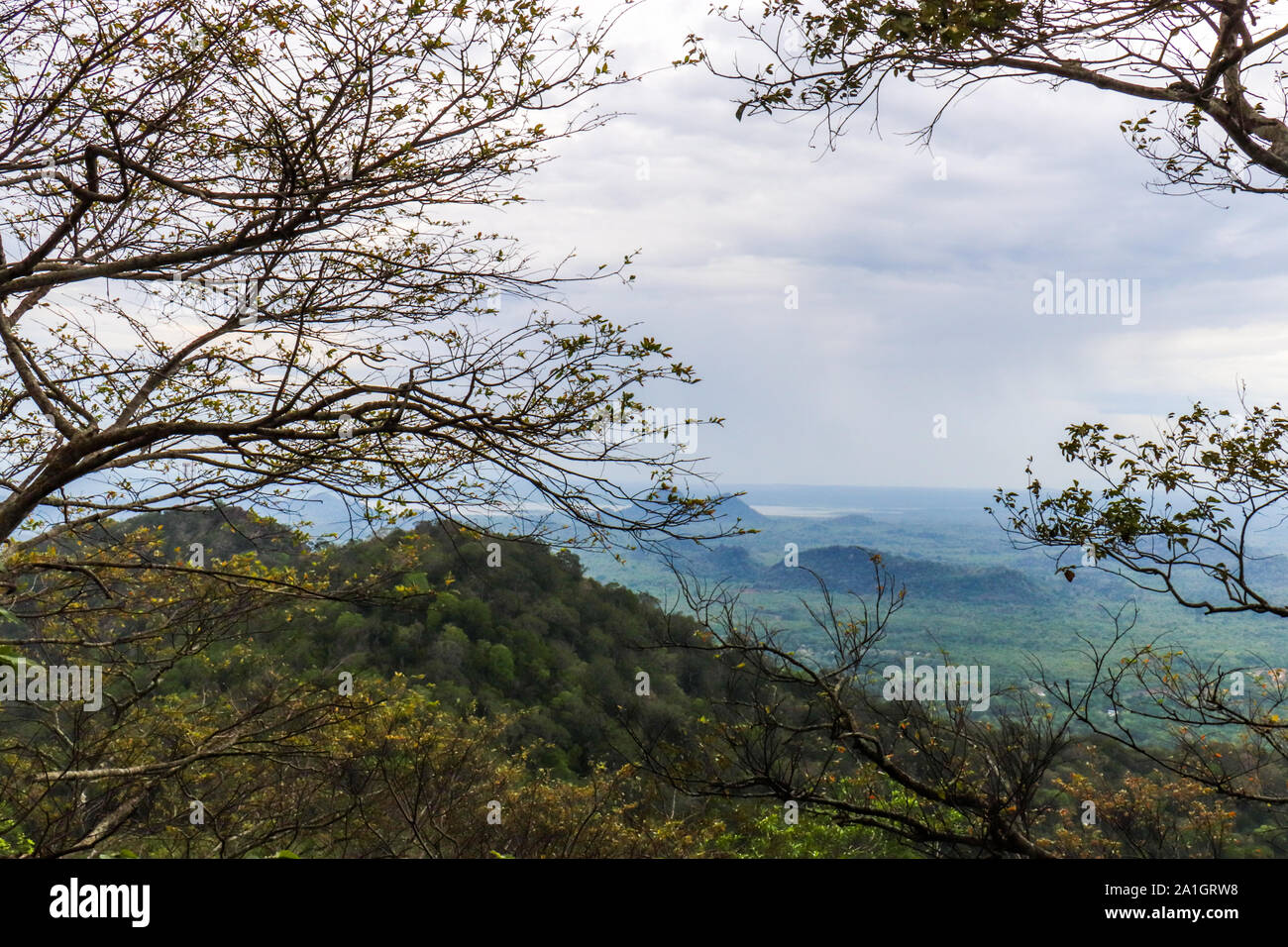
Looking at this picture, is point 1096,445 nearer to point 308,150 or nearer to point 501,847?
point 308,150

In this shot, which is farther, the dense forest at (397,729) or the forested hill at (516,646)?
the forested hill at (516,646)

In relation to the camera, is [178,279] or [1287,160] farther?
[178,279]

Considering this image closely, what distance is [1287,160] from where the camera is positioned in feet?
13.8

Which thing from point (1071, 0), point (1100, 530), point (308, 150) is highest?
point (1071, 0)

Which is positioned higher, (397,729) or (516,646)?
(397,729)

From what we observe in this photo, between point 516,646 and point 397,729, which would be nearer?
point 397,729

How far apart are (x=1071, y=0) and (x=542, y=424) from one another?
11.9 feet

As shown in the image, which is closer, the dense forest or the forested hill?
the dense forest

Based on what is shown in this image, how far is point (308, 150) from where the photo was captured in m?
3.85
